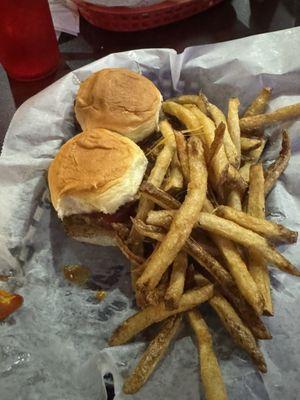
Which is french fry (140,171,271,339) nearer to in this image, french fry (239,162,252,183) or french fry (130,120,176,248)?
french fry (130,120,176,248)

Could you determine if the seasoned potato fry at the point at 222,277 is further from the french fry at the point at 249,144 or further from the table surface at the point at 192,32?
the table surface at the point at 192,32

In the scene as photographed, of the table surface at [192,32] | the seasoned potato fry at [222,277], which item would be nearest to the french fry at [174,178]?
the seasoned potato fry at [222,277]

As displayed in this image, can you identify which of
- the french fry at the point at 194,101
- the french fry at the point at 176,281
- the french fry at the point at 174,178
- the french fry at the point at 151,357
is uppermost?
the french fry at the point at 194,101

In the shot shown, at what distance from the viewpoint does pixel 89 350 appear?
171cm

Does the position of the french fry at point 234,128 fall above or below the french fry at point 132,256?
above

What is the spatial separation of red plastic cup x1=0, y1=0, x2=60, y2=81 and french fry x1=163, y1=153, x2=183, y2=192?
115cm

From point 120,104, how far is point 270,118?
61 centimetres

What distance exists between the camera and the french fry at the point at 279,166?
184 centimetres

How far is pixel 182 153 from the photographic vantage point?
5.73ft

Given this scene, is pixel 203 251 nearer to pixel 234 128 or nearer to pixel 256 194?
pixel 256 194

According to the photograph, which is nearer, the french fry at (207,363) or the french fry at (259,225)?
the french fry at (207,363)

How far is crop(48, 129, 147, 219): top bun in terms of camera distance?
180cm

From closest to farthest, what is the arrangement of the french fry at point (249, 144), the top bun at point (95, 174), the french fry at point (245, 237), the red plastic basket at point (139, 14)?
the french fry at point (245, 237) < the top bun at point (95, 174) < the french fry at point (249, 144) < the red plastic basket at point (139, 14)

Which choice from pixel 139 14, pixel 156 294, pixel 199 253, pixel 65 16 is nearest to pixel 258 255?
pixel 199 253
